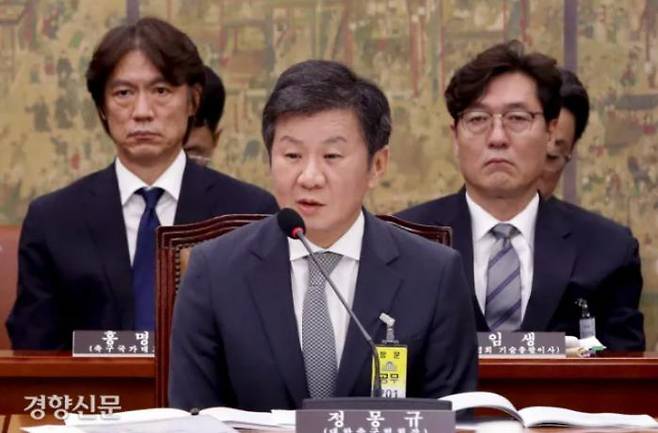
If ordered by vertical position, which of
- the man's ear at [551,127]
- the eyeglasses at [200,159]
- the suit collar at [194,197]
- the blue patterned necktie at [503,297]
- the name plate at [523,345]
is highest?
the man's ear at [551,127]

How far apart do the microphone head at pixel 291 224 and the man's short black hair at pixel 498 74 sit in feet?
5.89

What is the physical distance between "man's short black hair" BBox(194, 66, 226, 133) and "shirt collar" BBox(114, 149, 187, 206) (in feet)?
2.91

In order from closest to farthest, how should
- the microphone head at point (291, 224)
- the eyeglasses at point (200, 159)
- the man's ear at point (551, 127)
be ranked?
the microphone head at point (291, 224) < the man's ear at point (551, 127) < the eyeglasses at point (200, 159)

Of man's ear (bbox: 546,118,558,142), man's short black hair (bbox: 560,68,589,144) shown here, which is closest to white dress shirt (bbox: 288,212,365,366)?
man's ear (bbox: 546,118,558,142)

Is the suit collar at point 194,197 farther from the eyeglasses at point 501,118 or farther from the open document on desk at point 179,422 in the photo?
the open document on desk at point 179,422

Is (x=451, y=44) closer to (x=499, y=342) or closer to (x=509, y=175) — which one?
(x=509, y=175)

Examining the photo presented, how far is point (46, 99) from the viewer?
6.29 metres

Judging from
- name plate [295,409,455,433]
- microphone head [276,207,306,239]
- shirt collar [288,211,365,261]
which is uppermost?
microphone head [276,207,306,239]

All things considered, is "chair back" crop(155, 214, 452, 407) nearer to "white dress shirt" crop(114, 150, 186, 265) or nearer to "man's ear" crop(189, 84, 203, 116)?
"white dress shirt" crop(114, 150, 186, 265)

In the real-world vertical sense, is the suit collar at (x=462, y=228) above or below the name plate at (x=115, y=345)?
above

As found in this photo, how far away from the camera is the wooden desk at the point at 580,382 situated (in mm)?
3959

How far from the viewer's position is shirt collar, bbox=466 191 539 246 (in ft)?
15.2

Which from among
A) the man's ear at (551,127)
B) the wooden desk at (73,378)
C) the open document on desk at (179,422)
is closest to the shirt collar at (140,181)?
the wooden desk at (73,378)

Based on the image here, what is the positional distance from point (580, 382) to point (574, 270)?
60 centimetres
